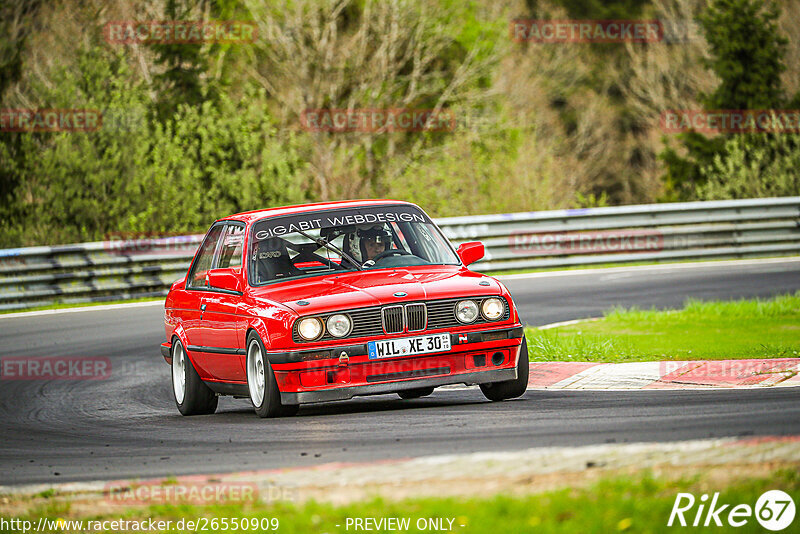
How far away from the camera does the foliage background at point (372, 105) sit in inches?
963

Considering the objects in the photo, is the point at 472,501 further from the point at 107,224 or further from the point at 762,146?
the point at 762,146

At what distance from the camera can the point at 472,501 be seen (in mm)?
5430

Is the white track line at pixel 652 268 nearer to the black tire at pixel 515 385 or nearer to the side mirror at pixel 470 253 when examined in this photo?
the side mirror at pixel 470 253

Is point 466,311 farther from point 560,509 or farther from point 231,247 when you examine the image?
point 560,509

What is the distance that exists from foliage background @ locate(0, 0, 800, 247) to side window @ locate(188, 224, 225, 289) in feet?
41.5

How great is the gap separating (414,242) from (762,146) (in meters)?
20.6

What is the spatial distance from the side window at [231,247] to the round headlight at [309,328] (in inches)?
65.1

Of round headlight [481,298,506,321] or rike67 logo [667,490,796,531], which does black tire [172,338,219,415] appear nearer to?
round headlight [481,298,506,321]

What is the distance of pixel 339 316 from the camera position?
8945 mm

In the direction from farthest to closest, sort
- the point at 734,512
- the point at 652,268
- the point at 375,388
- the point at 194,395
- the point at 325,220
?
the point at 652,268, the point at 194,395, the point at 325,220, the point at 375,388, the point at 734,512

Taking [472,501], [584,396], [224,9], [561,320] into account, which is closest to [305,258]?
[584,396]

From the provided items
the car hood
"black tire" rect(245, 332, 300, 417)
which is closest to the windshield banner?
the car hood

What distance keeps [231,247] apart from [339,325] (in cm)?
222

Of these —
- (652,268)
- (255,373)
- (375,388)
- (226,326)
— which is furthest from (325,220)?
(652,268)
